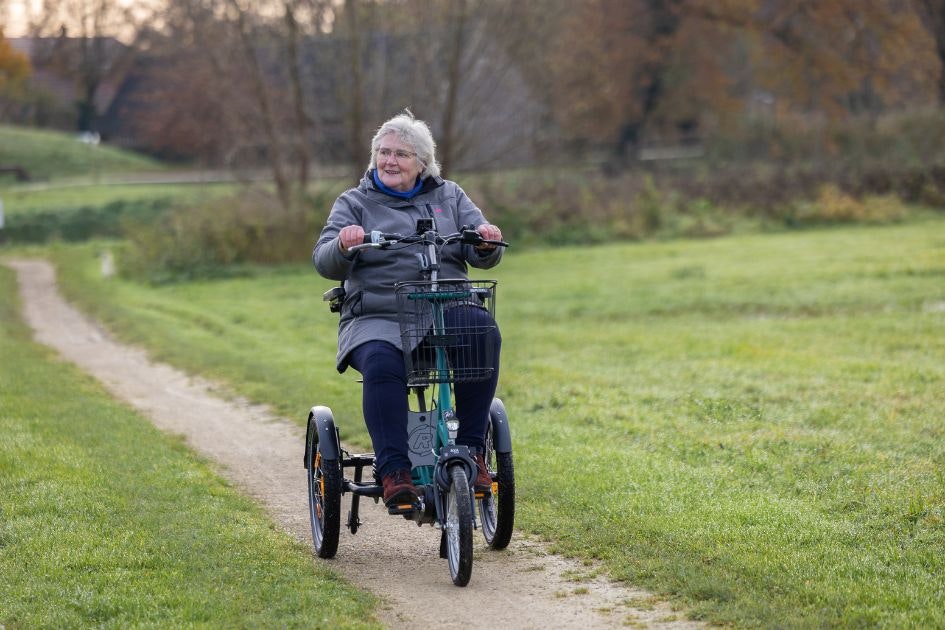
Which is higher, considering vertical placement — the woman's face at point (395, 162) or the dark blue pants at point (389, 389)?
the woman's face at point (395, 162)

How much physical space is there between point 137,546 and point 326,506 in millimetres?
1028

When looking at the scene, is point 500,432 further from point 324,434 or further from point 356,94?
point 356,94

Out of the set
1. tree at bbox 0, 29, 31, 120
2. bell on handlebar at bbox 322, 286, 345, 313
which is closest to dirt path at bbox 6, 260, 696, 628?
bell on handlebar at bbox 322, 286, 345, 313

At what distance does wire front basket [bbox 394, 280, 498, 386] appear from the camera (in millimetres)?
5613

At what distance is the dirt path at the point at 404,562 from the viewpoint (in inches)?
207

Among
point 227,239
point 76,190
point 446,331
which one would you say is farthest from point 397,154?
point 76,190

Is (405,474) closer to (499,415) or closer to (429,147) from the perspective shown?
(499,415)

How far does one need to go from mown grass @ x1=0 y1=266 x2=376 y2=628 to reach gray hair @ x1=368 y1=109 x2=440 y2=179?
2.03m

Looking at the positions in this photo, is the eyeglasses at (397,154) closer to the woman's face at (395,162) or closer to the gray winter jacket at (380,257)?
the woman's face at (395,162)

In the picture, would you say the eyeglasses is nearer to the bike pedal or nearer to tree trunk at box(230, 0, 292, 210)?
the bike pedal

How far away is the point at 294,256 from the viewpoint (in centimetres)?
2584

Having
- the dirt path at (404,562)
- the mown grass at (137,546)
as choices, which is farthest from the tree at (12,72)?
the mown grass at (137,546)

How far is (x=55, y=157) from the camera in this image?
181 feet

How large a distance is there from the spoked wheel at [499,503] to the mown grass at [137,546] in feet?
2.86
